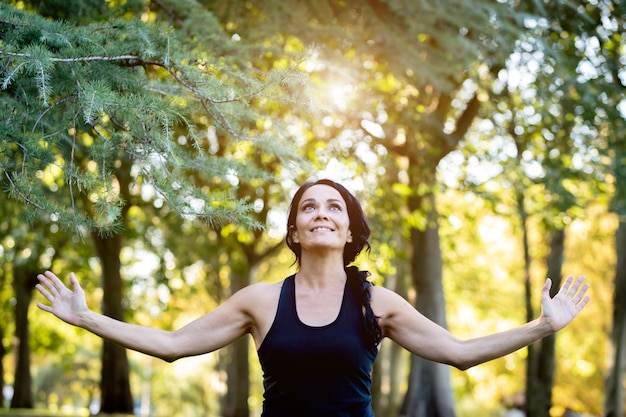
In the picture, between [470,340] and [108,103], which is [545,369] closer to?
[470,340]

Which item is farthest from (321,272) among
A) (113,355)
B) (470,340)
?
(113,355)

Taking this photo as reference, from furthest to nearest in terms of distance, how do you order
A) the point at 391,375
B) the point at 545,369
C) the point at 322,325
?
the point at 391,375, the point at 545,369, the point at 322,325

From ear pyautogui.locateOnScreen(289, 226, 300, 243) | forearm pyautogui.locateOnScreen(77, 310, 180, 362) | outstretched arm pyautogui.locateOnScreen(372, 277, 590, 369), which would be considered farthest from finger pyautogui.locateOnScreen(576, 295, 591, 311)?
forearm pyautogui.locateOnScreen(77, 310, 180, 362)

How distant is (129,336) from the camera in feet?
12.6

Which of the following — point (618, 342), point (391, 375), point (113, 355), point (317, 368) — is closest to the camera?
point (317, 368)

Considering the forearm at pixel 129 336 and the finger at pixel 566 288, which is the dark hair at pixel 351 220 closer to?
the forearm at pixel 129 336

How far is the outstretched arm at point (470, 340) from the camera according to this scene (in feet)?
11.9

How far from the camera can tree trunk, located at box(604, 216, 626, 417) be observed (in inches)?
610

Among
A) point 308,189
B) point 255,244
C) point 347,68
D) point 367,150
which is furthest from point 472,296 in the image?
point 308,189

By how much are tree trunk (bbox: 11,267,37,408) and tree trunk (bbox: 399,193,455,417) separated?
993 cm

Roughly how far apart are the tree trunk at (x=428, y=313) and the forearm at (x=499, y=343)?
10034mm

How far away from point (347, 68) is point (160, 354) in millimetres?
5595

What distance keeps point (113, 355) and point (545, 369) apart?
8300mm

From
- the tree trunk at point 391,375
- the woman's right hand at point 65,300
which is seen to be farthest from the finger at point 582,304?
the tree trunk at point 391,375
